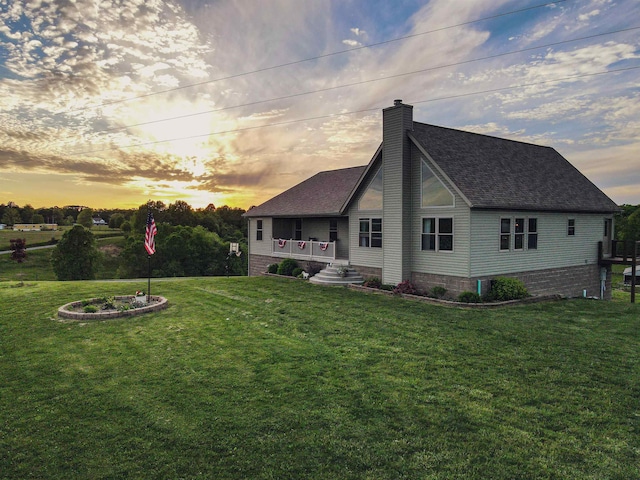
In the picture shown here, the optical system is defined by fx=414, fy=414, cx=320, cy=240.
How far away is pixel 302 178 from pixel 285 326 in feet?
71.9

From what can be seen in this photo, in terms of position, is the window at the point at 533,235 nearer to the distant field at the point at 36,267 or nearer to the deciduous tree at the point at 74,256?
the deciduous tree at the point at 74,256

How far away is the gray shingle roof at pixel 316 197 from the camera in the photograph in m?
24.6

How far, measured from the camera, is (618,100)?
20266mm

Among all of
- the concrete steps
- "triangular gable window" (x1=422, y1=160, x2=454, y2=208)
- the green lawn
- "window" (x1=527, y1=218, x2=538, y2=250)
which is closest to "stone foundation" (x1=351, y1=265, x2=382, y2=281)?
the concrete steps

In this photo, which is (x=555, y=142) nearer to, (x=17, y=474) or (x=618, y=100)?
(x=618, y=100)

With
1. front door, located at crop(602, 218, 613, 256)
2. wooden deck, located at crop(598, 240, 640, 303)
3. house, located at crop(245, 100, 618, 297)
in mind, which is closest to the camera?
house, located at crop(245, 100, 618, 297)

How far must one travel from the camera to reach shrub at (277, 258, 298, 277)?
2486cm

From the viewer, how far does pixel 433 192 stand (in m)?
17.6

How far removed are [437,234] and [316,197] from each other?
36.1 feet

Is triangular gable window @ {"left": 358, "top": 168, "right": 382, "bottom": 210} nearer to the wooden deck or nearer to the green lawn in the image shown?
the wooden deck

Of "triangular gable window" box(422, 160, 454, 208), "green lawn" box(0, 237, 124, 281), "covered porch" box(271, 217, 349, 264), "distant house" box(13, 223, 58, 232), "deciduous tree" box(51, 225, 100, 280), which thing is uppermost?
"triangular gable window" box(422, 160, 454, 208)

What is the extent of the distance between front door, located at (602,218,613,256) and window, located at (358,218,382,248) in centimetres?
1359

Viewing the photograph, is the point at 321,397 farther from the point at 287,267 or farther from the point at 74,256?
the point at 74,256

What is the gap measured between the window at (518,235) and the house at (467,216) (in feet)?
0.15
